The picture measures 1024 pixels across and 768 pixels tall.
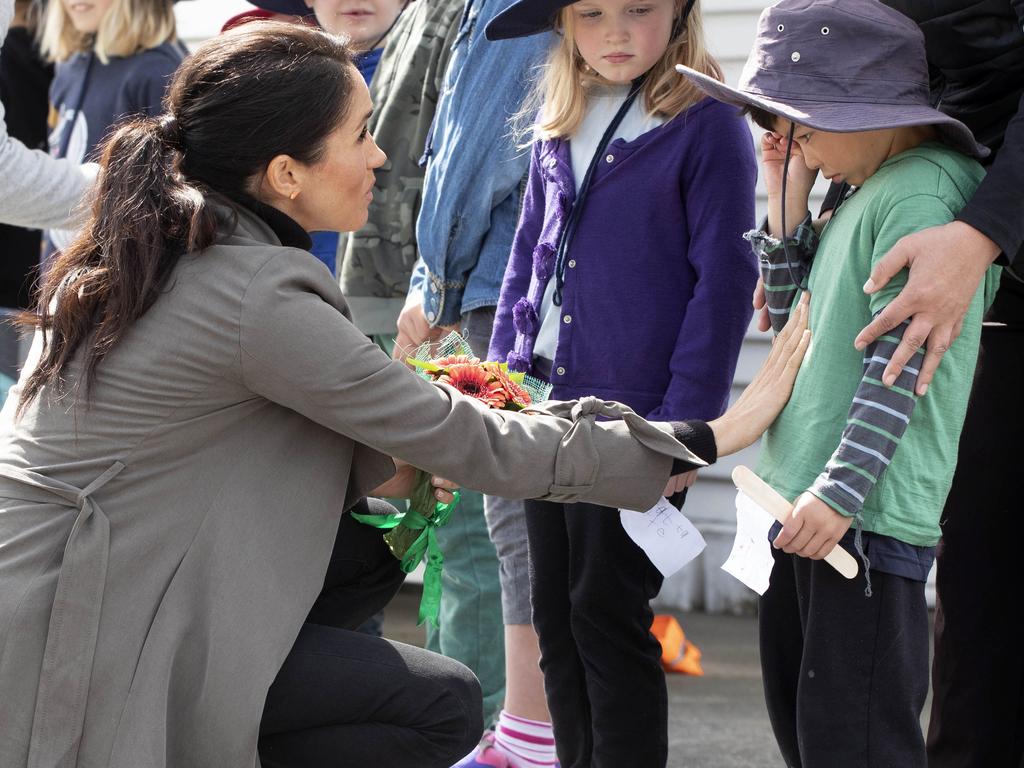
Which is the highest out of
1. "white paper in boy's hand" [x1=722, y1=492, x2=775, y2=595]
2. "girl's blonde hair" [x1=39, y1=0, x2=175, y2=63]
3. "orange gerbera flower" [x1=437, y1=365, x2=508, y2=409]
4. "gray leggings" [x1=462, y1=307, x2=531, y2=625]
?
"girl's blonde hair" [x1=39, y1=0, x2=175, y2=63]

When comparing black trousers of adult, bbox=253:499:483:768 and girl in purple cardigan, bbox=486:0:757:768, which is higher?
girl in purple cardigan, bbox=486:0:757:768

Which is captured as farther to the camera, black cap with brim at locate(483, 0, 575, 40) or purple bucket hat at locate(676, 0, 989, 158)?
black cap with brim at locate(483, 0, 575, 40)

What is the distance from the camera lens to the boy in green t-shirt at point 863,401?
2338 mm

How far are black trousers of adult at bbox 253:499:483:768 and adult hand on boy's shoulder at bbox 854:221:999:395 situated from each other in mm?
1047

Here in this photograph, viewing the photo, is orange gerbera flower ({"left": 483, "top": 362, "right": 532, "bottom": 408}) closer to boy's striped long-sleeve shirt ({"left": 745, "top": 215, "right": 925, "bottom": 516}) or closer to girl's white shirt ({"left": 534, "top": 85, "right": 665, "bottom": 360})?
girl's white shirt ({"left": 534, "top": 85, "right": 665, "bottom": 360})

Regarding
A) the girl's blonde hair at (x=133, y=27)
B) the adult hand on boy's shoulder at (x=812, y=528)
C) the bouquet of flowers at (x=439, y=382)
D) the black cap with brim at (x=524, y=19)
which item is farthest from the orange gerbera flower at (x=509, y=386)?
the girl's blonde hair at (x=133, y=27)

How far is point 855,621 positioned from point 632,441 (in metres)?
0.51

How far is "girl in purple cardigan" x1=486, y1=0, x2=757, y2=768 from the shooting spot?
2.90 m

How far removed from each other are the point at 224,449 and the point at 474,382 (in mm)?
520

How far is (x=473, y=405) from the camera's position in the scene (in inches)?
100

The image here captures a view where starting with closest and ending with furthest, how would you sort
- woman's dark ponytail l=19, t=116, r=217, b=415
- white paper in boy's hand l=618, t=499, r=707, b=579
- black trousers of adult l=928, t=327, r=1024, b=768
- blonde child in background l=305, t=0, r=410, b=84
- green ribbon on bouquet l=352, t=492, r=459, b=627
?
woman's dark ponytail l=19, t=116, r=217, b=415
white paper in boy's hand l=618, t=499, r=707, b=579
black trousers of adult l=928, t=327, r=1024, b=768
green ribbon on bouquet l=352, t=492, r=459, b=627
blonde child in background l=305, t=0, r=410, b=84

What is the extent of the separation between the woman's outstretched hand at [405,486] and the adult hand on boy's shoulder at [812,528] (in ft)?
2.45

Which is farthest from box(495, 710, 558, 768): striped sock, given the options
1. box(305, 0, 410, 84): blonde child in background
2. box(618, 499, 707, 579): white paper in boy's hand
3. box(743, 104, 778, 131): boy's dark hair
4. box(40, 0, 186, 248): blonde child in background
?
box(40, 0, 186, 248): blonde child in background

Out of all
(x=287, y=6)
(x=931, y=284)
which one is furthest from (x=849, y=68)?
(x=287, y=6)
